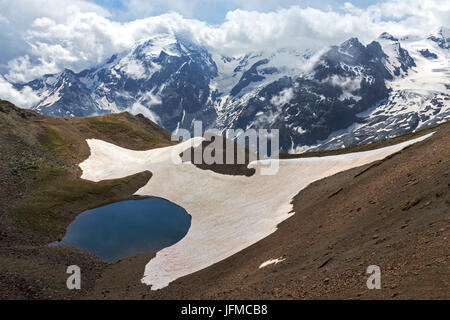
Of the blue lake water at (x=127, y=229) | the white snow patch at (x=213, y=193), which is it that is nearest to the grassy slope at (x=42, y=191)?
the blue lake water at (x=127, y=229)

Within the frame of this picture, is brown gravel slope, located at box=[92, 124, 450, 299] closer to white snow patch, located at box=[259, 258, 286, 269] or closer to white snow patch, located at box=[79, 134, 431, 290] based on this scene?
white snow patch, located at box=[259, 258, 286, 269]

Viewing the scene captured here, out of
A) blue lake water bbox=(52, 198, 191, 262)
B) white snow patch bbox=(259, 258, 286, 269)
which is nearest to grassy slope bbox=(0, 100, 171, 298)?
blue lake water bbox=(52, 198, 191, 262)

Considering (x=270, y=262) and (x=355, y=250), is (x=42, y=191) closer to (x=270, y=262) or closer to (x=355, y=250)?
(x=270, y=262)

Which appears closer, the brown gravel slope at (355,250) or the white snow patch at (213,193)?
the brown gravel slope at (355,250)

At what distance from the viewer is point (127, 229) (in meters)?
70.2

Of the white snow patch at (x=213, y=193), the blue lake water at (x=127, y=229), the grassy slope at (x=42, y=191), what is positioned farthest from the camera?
the blue lake water at (x=127, y=229)

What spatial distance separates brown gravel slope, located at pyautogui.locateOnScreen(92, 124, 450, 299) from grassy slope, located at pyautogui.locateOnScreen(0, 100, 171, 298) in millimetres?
8297

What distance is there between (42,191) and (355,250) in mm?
78500

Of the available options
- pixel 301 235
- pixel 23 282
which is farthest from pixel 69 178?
pixel 301 235

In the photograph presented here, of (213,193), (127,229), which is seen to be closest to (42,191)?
(127,229)

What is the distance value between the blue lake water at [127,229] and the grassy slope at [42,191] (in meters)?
3.37

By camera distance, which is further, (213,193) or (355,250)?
(213,193)

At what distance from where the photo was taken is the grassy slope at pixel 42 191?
43219 mm

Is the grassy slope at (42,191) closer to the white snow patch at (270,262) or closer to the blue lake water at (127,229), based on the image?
the blue lake water at (127,229)
